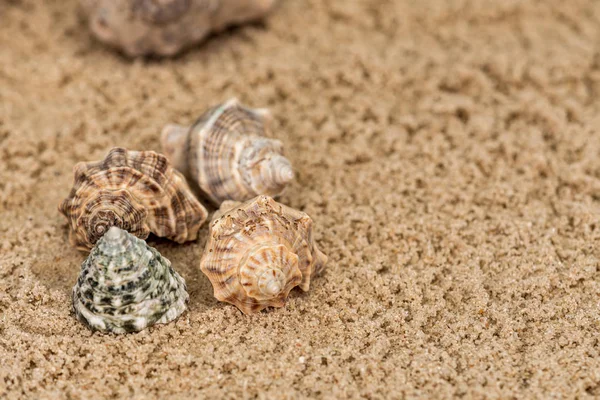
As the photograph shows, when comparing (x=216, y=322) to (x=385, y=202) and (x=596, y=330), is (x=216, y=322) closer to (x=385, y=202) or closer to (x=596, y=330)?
(x=385, y=202)

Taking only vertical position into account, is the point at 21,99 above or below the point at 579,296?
below

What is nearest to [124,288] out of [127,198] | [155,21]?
[127,198]

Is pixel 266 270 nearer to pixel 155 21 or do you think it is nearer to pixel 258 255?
pixel 258 255

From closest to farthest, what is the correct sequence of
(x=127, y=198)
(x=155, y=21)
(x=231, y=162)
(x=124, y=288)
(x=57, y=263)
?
(x=124, y=288) → (x=127, y=198) → (x=57, y=263) → (x=231, y=162) → (x=155, y=21)

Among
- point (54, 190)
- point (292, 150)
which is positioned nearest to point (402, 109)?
point (292, 150)

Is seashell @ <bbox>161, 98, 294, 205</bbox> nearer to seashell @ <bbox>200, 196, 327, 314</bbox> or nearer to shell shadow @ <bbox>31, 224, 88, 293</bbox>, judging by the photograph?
seashell @ <bbox>200, 196, 327, 314</bbox>

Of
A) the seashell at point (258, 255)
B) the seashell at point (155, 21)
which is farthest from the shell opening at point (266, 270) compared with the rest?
the seashell at point (155, 21)
